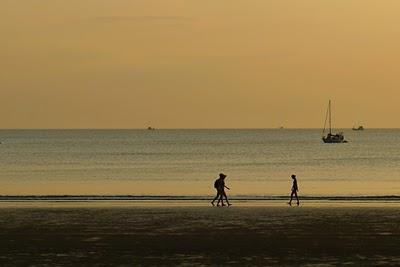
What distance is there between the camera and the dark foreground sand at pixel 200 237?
953 inches

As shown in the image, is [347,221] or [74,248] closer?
[74,248]

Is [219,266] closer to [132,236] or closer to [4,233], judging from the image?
[132,236]

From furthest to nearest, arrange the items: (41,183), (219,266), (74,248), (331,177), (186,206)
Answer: (331,177) < (41,183) < (186,206) < (74,248) < (219,266)

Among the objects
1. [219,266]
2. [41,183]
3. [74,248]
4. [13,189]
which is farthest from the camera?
[41,183]

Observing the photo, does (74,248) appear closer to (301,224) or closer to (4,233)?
(4,233)

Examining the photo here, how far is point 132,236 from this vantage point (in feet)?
94.5

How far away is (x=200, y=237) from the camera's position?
28531mm

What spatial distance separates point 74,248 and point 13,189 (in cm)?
4141

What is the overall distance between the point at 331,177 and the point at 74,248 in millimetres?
61741

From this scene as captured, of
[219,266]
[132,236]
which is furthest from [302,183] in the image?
[219,266]

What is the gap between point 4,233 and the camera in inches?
1163

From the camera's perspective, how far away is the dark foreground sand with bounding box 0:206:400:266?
2420 cm

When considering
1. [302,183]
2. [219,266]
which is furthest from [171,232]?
[302,183]

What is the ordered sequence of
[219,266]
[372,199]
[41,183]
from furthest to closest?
[41,183] → [372,199] → [219,266]
